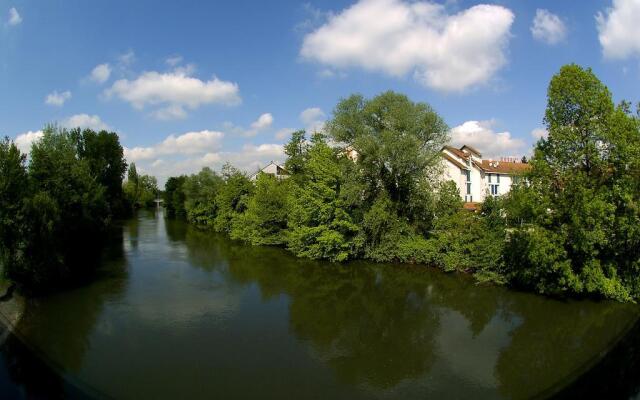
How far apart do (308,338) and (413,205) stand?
16824 mm

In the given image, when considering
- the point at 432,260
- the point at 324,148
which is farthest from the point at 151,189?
the point at 432,260

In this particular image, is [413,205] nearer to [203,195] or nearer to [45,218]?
[45,218]

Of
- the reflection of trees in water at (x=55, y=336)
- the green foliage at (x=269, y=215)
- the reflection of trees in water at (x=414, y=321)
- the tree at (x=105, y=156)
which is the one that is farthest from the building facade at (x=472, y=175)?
the tree at (x=105, y=156)

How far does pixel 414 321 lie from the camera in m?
16.4

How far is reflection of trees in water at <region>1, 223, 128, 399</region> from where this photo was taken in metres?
10.9

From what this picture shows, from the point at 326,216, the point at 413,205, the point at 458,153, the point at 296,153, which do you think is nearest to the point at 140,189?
the point at 296,153

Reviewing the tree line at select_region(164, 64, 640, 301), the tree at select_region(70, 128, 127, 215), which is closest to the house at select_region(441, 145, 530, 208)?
the tree line at select_region(164, 64, 640, 301)

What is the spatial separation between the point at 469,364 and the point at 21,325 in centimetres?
1675

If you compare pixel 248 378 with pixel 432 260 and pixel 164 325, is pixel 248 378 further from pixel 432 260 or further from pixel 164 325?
pixel 432 260

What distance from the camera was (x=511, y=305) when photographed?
1811 cm

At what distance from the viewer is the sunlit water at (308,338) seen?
11.0m

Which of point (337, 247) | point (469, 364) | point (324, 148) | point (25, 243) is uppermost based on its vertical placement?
point (324, 148)

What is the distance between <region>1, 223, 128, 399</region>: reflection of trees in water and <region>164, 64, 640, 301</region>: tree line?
1471 cm

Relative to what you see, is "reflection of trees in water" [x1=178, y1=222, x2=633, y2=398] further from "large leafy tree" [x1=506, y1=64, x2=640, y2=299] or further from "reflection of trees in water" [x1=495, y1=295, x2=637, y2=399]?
"large leafy tree" [x1=506, y1=64, x2=640, y2=299]
